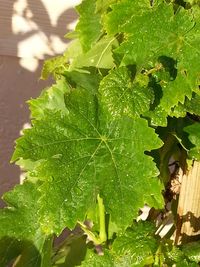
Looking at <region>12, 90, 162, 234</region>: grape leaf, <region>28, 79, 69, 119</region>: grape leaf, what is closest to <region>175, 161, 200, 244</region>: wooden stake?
<region>12, 90, 162, 234</region>: grape leaf

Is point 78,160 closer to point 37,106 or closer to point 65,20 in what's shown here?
point 37,106

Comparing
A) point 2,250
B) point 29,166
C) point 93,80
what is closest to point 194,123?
point 93,80

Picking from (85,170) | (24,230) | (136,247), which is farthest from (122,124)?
(24,230)

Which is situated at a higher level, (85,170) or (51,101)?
(51,101)

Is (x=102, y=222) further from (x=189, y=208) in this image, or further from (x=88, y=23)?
(x=88, y=23)

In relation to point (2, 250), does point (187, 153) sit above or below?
above

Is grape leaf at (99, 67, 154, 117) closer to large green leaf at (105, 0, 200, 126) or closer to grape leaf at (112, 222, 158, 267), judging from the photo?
large green leaf at (105, 0, 200, 126)

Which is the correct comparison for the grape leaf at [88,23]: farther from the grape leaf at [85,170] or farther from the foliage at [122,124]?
the grape leaf at [85,170]
